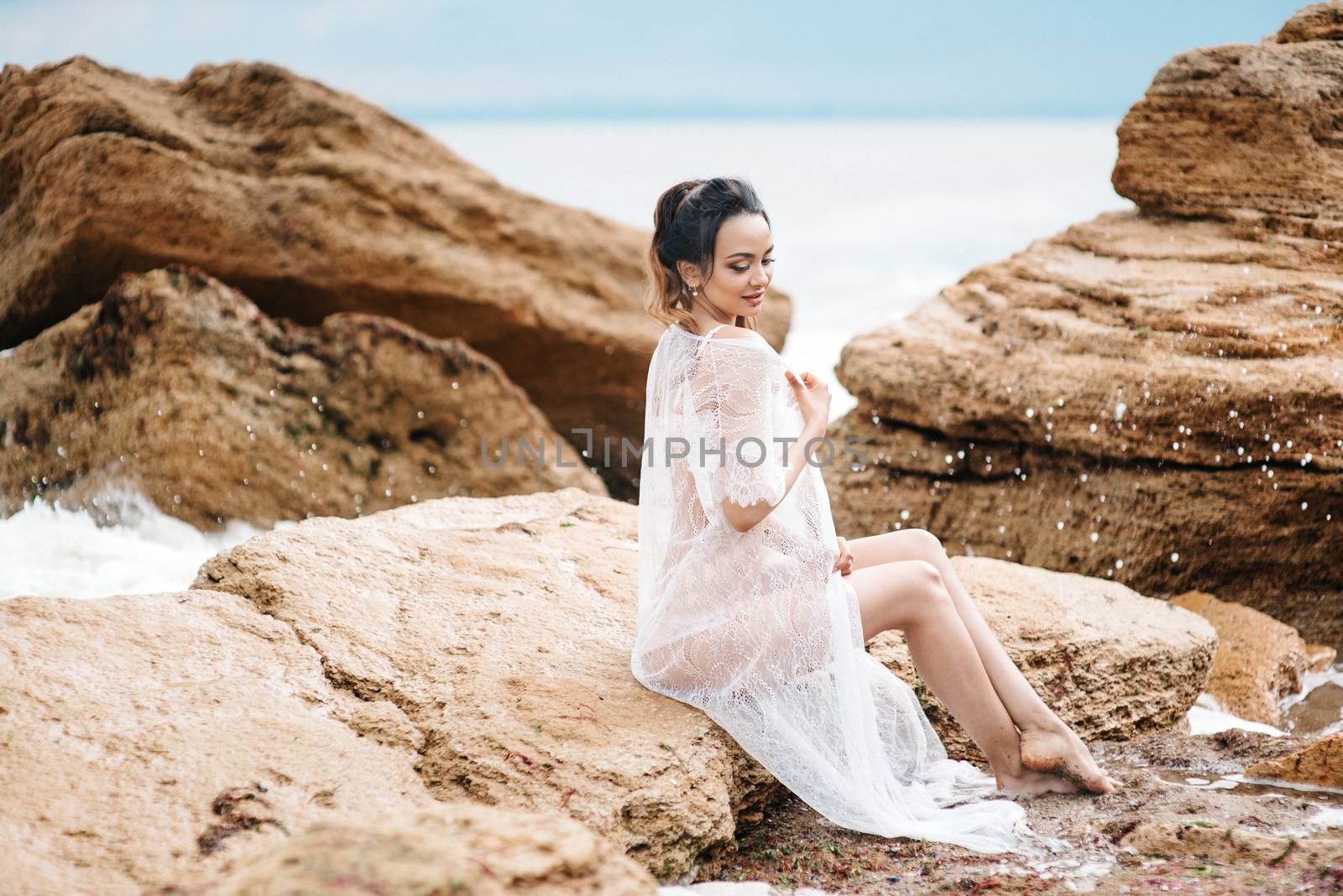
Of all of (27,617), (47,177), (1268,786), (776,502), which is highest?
(47,177)

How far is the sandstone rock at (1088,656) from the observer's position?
3988 mm

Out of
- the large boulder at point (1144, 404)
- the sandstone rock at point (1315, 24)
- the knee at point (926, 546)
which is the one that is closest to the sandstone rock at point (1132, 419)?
the large boulder at point (1144, 404)

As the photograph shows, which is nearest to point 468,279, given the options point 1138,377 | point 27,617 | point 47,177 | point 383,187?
point 383,187

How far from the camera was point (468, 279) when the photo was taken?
8.20 meters

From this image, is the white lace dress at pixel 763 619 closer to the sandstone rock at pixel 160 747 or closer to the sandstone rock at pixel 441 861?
the sandstone rock at pixel 160 747

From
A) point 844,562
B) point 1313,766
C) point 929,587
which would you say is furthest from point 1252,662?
point 844,562

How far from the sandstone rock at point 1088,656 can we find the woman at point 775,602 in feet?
1.40

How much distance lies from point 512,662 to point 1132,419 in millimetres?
3606

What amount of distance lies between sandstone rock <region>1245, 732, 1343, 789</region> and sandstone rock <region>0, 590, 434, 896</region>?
2.52 m

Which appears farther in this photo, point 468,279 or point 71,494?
point 468,279

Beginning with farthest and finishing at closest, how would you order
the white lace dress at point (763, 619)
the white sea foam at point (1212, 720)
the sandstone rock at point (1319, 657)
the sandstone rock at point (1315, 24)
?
the sandstone rock at point (1315, 24) → the sandstone rock at point (1319, 657) → the white sea foam at point (1212, 720) → the white lace dress at point (763, 619)

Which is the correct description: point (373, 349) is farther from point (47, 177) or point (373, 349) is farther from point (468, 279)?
point (47, 177)

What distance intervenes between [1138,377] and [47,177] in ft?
20.5

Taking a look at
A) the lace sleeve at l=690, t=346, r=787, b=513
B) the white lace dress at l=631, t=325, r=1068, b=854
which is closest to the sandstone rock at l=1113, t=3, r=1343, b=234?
the white lace dress at l=631, t=325, r=1068, b=854
